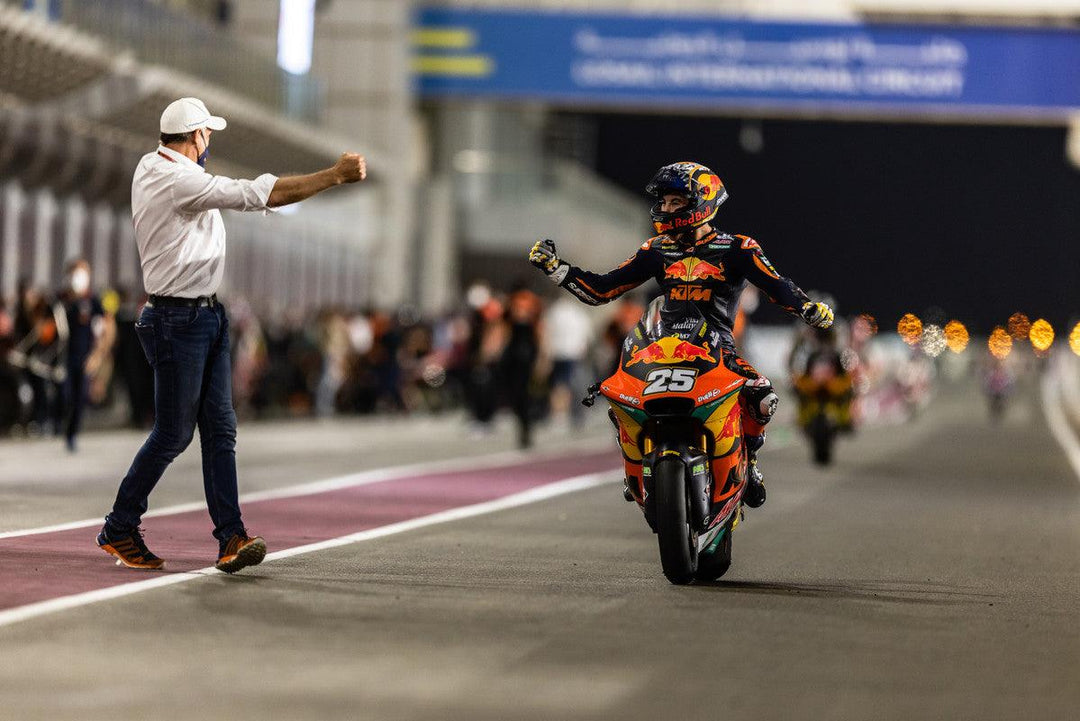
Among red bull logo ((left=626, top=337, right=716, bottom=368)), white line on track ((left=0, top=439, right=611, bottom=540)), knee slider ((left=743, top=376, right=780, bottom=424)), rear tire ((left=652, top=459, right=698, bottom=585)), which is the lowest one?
white line on track ((left=0, top=439, right=611, bottom=540))

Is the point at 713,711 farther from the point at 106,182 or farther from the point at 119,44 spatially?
the point at 106,182

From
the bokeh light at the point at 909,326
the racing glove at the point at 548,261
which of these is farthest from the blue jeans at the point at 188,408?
the bokeh light at the point at 909,326

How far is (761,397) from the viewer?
990 cm

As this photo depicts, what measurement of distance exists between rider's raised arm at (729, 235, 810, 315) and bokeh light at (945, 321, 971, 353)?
436 feet

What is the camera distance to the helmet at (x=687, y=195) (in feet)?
32.6

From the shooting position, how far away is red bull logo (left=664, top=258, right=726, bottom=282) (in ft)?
32.6

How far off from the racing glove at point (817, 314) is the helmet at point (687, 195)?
23.7 inches

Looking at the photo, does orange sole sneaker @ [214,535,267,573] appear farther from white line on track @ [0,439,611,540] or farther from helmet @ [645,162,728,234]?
helmet @ [645,162,728,234]

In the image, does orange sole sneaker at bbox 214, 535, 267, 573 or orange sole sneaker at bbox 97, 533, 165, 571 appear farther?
orange sole sneaker at bbox 97, 533, 165, 571

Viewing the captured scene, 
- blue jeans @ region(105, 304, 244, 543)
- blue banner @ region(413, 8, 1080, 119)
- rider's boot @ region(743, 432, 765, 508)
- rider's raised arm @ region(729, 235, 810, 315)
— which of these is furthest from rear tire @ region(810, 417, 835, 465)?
blue banner @ region(413, 8, 1080, 119)

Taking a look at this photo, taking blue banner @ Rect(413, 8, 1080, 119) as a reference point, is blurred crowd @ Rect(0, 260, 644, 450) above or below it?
below

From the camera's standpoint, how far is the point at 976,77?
40.8 metres

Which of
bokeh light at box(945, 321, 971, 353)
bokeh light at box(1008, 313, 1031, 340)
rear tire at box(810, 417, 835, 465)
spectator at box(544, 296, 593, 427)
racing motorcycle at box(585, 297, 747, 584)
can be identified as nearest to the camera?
racing motorcycle at box(585, 297, 747, 584)

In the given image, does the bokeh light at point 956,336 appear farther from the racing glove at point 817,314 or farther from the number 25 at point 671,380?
the number 25 at point 671,380
